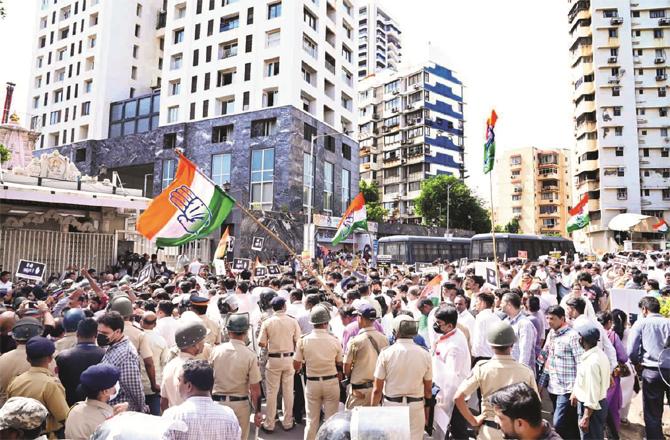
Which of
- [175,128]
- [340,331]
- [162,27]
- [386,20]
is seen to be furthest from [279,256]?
[386,20]

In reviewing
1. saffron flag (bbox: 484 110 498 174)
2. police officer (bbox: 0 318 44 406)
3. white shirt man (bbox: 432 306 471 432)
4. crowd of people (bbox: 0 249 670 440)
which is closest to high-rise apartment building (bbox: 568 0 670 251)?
saffron flag (bbox: 484 110 498 174)

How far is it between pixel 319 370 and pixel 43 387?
9.14 feet

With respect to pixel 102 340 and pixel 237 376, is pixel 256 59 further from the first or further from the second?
pixel 237 376

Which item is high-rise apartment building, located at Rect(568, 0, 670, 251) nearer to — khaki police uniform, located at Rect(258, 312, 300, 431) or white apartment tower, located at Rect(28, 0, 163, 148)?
white apartment tower, located at Rect(28, 0, 163, 148)

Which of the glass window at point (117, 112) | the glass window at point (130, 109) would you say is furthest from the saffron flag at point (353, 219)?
the glass window at point (117, 112)

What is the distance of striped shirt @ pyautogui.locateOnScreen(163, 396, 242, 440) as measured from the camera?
3.11 metres

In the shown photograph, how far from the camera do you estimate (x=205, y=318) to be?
6.26 meters

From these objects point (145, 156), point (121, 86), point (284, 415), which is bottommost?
point (284, 415)

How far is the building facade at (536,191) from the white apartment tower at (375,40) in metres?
34.4

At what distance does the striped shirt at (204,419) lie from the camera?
3.11m

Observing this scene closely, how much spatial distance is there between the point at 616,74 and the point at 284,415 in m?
60.9

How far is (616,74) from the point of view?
175ft

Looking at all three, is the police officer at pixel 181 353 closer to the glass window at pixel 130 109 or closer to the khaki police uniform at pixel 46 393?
the khaki police uniform at pixel 46 393

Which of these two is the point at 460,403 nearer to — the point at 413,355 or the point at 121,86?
the point at 413,355
